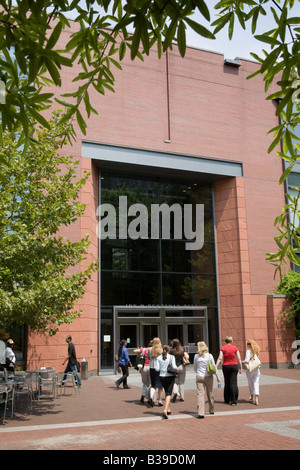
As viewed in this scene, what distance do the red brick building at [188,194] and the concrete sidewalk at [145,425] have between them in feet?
29.0

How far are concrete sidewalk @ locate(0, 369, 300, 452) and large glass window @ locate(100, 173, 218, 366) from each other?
896 centimetres

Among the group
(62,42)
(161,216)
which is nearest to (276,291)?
(161,216)

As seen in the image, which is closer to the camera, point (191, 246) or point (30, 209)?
point (30, 209)

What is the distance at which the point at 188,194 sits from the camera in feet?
85.0

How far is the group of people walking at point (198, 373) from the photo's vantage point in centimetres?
1095

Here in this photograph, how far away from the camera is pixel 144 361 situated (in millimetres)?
13633

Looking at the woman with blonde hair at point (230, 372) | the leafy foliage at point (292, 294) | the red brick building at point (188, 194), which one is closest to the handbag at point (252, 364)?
the woman with blonde hair at point (230, 372)

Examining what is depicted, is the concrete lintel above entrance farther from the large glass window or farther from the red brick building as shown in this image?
the large glass window

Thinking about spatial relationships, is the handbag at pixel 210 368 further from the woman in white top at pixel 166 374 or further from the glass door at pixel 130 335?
the glass door at pixel 130 335

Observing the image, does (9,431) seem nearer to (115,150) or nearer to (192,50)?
(115,150)

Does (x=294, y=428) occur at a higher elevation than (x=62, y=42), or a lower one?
lower

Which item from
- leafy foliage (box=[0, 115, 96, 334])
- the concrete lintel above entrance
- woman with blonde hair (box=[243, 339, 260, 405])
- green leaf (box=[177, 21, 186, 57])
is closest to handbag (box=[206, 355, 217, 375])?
woman with blonde hair (box=[243, 339, 260, 405])

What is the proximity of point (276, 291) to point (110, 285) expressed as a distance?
29.3 ft

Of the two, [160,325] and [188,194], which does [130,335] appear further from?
[188,194]
